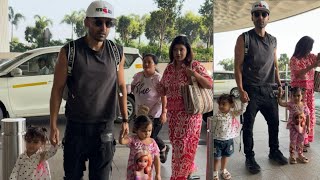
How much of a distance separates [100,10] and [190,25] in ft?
8.62

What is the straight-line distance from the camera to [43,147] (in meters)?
2.88

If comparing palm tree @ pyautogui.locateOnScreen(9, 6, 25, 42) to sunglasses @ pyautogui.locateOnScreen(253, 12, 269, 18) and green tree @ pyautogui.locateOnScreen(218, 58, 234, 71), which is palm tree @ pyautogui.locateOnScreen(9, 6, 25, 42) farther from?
sunglasses @ pyautogui.locateOnScreen(253, 12, 269, 18)

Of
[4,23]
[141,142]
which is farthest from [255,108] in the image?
[4,23]

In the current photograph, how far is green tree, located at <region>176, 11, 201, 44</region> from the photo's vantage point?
4.87m

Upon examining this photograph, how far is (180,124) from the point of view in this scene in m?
3.33

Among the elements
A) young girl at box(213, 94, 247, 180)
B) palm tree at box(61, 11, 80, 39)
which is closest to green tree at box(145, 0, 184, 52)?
palm tree at box(61, 11, 80, 39)

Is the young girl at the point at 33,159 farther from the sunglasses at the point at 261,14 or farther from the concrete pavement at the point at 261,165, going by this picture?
the sunglasses at the point at 261,14

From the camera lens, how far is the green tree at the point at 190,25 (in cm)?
487

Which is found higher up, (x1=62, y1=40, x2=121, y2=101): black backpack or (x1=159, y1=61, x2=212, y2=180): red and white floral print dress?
(x1=62, y1=40, x2=121, y2=101): black backpack

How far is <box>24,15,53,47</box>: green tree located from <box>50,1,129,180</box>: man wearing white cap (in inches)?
109

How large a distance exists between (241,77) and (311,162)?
4.35 feet

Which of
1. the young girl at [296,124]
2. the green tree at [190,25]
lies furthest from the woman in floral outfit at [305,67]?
the green tree at [190,25]

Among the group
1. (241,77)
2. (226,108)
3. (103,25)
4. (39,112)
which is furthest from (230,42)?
(39,112)

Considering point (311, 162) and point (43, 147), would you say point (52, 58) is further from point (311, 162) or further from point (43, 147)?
point (311, 162)
